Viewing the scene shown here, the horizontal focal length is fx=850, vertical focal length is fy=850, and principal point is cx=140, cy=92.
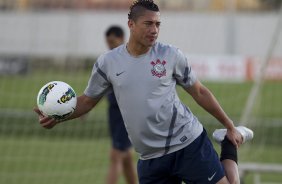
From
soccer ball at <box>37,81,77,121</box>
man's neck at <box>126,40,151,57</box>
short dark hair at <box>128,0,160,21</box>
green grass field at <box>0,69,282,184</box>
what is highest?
short dark hair at <box>128,0,160,21</box>

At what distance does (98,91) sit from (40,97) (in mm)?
451

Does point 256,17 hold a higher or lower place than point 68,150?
higher

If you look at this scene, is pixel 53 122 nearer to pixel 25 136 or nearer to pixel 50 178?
pixel 50 178

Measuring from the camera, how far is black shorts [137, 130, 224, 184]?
628 centimetres

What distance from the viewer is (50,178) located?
1155cm

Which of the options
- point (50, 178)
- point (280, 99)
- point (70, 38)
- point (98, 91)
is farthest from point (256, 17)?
point (98, 91)

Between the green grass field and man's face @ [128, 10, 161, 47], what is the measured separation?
5374 mm

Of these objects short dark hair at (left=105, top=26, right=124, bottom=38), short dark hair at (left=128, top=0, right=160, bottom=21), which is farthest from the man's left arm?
short dark hair at (left=105, top=26, right=124, bottom=38)

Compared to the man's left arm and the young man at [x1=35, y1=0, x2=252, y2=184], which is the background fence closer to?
the young man at [x1=35, y1=0, x2=252, y2=184]

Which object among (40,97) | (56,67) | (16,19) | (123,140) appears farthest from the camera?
(16,19)

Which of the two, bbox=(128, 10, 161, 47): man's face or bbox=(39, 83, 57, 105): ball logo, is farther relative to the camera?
bbox=(39, 83, 57, 105): ball logo

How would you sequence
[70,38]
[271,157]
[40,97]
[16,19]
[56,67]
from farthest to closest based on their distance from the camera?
[70,38] → [16,19] → [56,67] → [271,157] → [40,97]

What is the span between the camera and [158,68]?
6.12 m

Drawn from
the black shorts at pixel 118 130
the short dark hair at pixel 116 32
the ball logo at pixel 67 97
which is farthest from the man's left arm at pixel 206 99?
the black shorts at pixel 118 130
